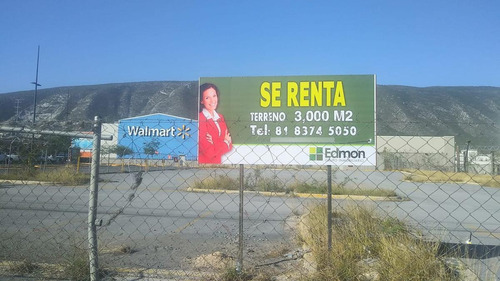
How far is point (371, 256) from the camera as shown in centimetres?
421

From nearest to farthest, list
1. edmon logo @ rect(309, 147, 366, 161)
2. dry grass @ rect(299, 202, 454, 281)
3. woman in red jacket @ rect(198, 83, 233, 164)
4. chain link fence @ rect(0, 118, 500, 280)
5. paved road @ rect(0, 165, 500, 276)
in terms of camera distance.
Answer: dry grass @ rect(299, 202, 454, 281) < chain link fence @ rect(0, 118, 500, 280) < edmon logo @ rect(309, 147, 366, 161) < woman in red jacket @ rect(198, 83, 233, 164) < paved road @ rect(0, 165, 500, 276)

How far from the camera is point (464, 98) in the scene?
9900 centimetres

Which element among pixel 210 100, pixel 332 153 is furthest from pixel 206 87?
pixel 332 153

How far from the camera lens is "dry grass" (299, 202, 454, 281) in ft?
11.2

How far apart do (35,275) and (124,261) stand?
1100mm

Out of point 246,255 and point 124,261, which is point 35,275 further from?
point 246,255

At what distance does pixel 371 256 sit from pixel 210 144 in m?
2.22

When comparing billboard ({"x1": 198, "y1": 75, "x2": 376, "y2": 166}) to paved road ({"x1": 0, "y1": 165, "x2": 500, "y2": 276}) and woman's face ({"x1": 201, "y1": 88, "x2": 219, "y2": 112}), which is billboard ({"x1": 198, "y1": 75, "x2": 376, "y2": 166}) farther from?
paved road ({"x1": 0, "y1": 165, "x2": 500, "y2": 276})

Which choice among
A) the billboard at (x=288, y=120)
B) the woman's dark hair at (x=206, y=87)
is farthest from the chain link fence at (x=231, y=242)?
the woman's dark hair at (x=206, y=87)

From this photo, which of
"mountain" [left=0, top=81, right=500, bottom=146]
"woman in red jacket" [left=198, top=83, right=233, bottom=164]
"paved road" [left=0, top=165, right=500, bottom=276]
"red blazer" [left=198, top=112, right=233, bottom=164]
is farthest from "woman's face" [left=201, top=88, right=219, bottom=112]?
"mountain" [left=0, top=81, right=500, bottom=146]

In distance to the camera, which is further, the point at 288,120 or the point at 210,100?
the point at 210,100

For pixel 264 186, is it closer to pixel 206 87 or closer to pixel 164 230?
pixel 164 230

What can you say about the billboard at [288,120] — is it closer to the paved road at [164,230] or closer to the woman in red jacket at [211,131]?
the woman in red jacket at [211,131]

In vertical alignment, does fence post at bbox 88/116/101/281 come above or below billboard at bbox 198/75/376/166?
below
